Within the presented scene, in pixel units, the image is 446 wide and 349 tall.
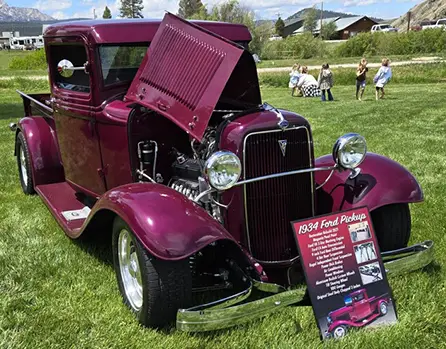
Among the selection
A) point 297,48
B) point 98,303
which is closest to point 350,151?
point 98,303

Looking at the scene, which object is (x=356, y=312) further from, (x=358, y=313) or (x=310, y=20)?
(x=310, y=20)

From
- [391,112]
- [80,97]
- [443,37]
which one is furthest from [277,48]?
[80,97]

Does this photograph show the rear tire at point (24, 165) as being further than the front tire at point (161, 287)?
Yes

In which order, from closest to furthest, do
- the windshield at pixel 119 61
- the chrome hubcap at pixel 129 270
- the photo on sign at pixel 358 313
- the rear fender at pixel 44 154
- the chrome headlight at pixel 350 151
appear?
the photo on sign at pixel 358 313
the chrome hubcap at pixel 129 270
the chrome headlight at pixel 350 151
the windshield at pixel 119 61
the rear fender at pixel 44 154

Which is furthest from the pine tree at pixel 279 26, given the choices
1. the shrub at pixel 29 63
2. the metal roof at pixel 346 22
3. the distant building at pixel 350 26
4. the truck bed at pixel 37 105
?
the truck bed at pixel 37 105

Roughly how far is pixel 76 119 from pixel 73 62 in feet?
1.69

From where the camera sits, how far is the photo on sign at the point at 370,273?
2795 mm

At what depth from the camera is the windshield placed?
156 inches

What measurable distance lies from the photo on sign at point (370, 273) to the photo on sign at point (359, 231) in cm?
16

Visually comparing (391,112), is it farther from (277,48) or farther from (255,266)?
(277,48)

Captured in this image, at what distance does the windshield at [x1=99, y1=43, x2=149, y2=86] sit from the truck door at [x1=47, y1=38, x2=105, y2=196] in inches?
6.9

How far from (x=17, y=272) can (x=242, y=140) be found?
6.65 feet

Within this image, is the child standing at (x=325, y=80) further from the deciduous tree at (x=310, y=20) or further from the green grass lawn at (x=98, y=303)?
the deciduous tree at (x=310, y=20)

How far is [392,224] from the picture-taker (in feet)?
11.6
